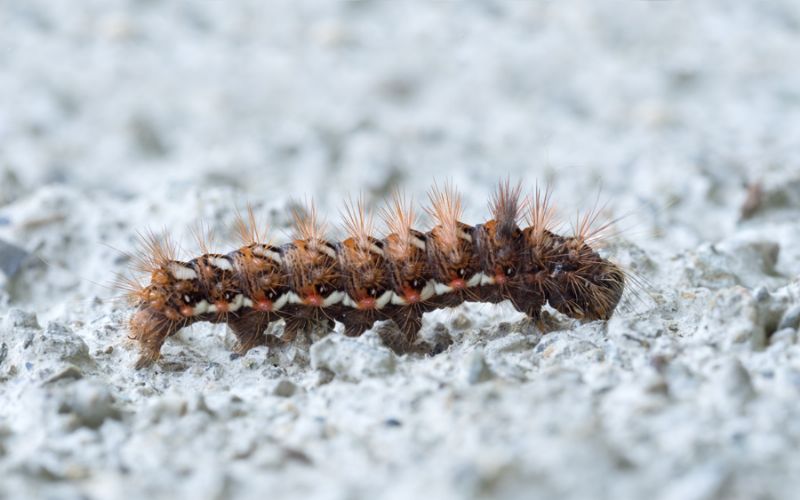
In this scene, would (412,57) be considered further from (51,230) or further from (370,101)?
(51,230)

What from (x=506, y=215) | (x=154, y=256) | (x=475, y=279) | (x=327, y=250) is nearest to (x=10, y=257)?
→ (x=154, y=256)

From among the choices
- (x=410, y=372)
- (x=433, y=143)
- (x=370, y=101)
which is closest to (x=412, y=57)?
(x=370, y=101)

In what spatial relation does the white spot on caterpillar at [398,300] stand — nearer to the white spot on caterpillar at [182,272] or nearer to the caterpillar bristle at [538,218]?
the caterpillar bristle at [538,218]

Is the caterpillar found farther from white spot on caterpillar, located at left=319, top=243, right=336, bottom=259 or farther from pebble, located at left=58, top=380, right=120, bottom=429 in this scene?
pebble, located at left=58, top=380, right=120, bottom=429

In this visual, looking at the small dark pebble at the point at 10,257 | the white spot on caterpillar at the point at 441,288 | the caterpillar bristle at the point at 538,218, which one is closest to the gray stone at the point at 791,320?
the caterpillar bristle at the point at 538,218

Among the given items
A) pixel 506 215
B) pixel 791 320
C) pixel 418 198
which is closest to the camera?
pixel 791 320

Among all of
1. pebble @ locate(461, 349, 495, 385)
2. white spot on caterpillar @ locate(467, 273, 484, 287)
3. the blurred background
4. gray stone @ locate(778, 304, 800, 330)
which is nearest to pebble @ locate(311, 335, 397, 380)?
pebble @ locate(461, 349, 495, 385)

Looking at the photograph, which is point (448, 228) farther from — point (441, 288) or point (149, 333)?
point (149, 333)
